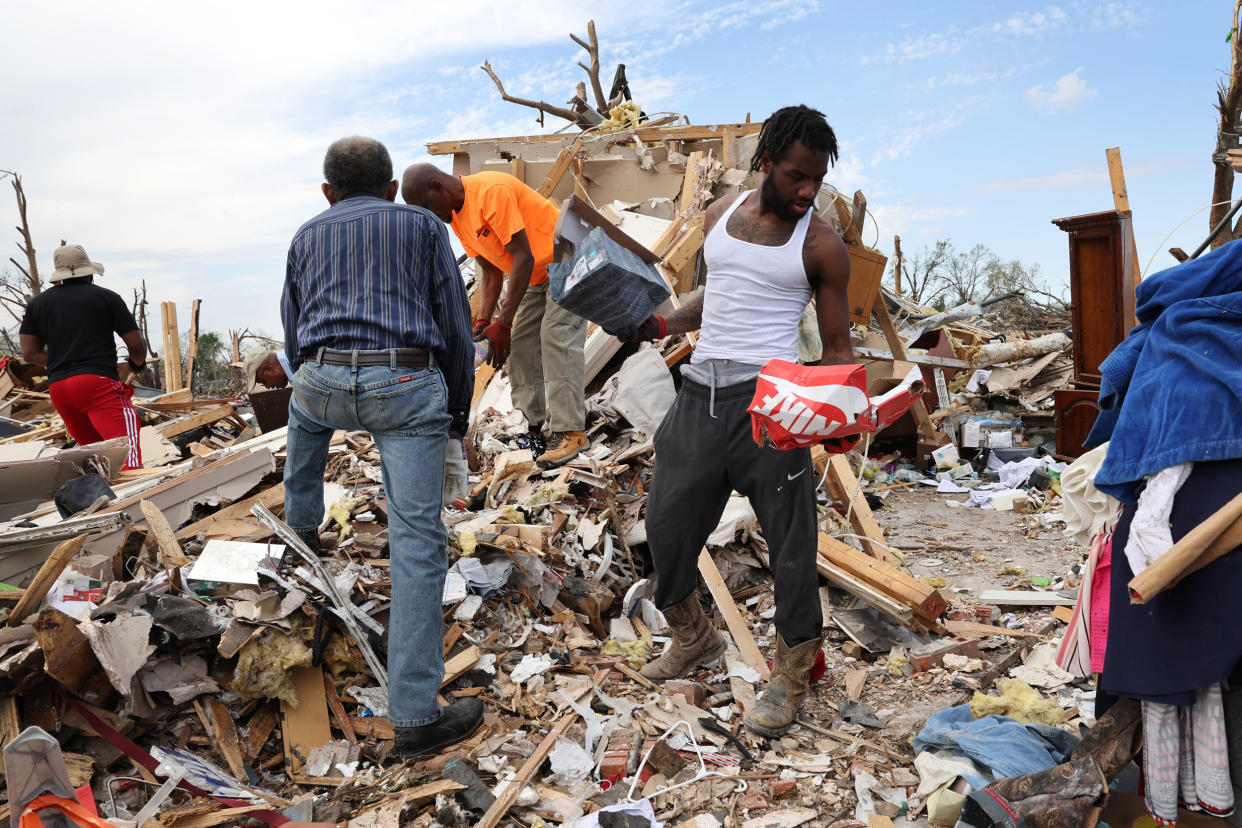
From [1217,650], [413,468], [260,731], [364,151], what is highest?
[364,151]

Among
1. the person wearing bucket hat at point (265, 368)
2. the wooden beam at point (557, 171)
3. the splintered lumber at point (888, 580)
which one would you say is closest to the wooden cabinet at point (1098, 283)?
the splintered lumber at point (888, 580)

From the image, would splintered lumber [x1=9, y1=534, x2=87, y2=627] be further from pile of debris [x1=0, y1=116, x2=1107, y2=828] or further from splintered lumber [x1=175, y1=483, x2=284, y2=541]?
splintered lumber [x1=175, y1=483, x2=284, y2=541]

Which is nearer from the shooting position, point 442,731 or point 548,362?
point 442,731

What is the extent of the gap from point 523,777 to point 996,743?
1668 mm

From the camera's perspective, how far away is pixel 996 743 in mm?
2871

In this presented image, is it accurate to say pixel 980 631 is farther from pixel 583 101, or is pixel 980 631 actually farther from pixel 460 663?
pixel 583 101

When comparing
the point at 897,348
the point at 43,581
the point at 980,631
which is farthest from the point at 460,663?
the point at 897,348

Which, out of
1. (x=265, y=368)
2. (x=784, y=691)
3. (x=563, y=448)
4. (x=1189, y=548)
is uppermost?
(x=265, y=368)

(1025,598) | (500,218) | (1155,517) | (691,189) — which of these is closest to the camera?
(1155,517)

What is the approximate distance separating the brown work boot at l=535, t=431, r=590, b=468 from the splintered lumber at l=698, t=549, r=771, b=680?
1402 millimetres

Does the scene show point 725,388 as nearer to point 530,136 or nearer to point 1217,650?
point 1217,650

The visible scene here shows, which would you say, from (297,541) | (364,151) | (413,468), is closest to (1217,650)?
(413,468)

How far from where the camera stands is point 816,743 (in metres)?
3.35

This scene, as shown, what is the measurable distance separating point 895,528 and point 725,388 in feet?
14.2
